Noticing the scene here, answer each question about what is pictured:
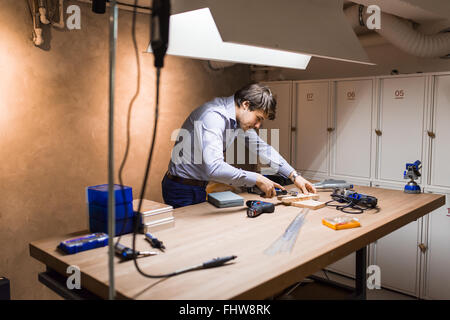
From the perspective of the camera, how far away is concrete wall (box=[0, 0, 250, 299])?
259 cm

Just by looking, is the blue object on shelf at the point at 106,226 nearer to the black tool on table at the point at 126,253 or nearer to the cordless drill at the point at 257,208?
the black tool on table at the point at 126,253

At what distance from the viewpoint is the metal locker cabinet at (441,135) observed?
2.89 meters

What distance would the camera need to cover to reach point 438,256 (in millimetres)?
2986

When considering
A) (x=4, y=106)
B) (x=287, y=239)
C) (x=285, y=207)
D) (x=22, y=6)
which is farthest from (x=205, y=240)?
(x=22, y=6)

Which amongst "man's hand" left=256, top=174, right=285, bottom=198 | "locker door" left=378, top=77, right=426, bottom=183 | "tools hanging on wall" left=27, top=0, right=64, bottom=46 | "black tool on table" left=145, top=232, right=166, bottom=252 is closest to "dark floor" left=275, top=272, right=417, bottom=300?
"man's hand" left=256, top=174, right=285, bottom=198

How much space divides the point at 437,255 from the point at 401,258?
27 cm

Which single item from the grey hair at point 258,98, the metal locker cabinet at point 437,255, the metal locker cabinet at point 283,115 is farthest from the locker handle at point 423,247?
the grey hair at point 258,98

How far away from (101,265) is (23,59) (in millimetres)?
1977

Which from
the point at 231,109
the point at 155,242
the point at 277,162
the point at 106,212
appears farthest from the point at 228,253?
the point at 277,162

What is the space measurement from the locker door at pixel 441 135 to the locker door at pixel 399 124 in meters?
0.09

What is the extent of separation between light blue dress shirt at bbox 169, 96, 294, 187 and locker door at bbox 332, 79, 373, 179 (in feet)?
3.57

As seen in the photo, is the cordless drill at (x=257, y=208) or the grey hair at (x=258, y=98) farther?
the grey hair at (x=258, y=98)

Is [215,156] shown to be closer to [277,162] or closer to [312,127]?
[277,162]
